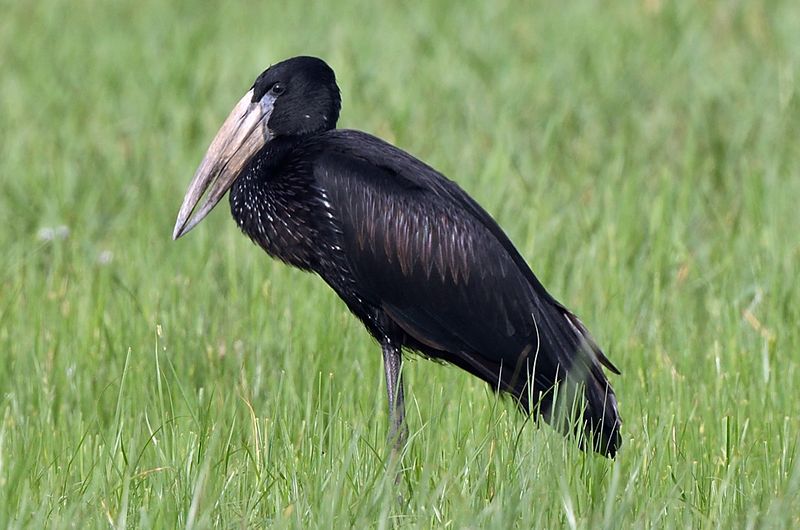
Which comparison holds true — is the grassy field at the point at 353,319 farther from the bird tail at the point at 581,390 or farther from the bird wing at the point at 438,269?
the bird wing at the point at 438,269

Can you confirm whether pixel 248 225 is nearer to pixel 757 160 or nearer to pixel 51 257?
pixel 51 257

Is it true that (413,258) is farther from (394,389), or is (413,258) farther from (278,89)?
(278,89)

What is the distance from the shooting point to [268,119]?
17.2ft

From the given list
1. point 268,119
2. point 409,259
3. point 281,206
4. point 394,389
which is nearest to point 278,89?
point 268,119

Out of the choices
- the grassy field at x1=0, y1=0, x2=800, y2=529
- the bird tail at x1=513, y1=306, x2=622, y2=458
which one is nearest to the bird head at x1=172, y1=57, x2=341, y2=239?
the grassy field at x1=0, y1=0, x2=800, y2=529

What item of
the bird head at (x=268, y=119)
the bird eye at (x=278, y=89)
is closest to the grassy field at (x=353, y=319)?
the bird head at (x=268, y=119)

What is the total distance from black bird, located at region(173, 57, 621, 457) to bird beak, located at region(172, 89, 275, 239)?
152mm

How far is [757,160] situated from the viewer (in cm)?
829

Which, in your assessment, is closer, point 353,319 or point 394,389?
point 394,389

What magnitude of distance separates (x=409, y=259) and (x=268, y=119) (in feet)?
2.42

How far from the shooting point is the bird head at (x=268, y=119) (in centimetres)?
523

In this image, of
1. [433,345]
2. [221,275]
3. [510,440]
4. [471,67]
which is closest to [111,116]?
[471,67]

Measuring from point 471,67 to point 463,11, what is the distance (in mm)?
1331

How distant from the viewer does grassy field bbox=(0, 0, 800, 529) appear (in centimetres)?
391
